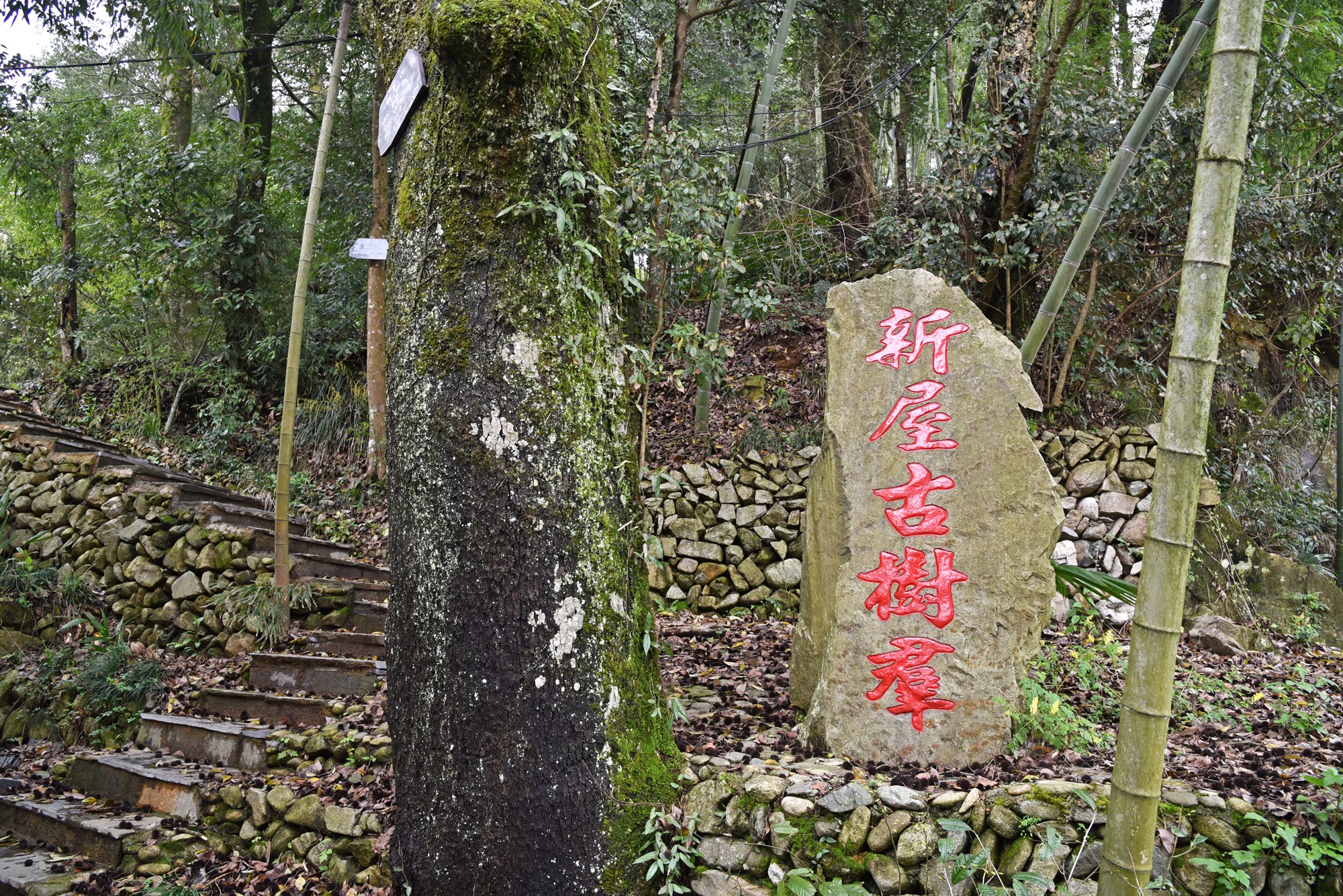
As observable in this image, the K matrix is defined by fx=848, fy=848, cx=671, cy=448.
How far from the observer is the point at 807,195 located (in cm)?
974

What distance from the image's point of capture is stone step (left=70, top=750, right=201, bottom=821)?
379 cm

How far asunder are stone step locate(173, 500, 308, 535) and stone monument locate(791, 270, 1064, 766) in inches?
177

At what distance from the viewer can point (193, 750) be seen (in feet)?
14.0

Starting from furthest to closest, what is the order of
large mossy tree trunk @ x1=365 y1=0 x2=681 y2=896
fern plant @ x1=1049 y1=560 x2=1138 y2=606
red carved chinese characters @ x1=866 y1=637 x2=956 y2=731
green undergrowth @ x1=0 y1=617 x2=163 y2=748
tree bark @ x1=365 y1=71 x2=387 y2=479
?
tree bark @ x1=365 y1=71 x2=387 y2=479
green undergrowth @ x1=0 y1=617 x2=163 y2=748
fern plant @ x1=1049 y1=560 x2=1138 y2=606
red carved chinese characters @ x1=866 y1=637 x2=956 y2=731
large mossy tree trunk @ x1=365 y1=0 x2=681 y2=896

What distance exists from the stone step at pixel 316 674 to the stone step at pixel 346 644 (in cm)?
24

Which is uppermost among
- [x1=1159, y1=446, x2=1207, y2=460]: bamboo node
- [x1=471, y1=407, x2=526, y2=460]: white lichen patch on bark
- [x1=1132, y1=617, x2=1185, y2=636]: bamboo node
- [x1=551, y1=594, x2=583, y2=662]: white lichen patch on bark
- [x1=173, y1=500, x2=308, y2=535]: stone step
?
[x1=1159, y1=446, x2=1207, y2=460]: bamboo node

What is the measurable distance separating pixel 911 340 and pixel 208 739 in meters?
3.86

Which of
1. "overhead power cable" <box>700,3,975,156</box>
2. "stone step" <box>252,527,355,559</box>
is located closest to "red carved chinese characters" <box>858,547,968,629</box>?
"overhead power cable" <box>700,3,975,156</box>

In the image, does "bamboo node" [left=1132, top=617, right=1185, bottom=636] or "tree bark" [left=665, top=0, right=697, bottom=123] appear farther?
"tree bark" [left=665, top=0, right=697, bottom=123]

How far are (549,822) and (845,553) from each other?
4.98 ft

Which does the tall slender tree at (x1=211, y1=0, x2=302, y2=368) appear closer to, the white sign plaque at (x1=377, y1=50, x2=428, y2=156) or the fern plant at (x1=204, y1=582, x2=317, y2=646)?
the fern plant at (x1=204, y1=582, x2=317, y2=646)

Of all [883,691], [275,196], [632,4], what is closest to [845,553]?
[883,691]

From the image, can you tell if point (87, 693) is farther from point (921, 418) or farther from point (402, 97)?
point (921, 418)

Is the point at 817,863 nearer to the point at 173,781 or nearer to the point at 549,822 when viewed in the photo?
the point at 549,822
